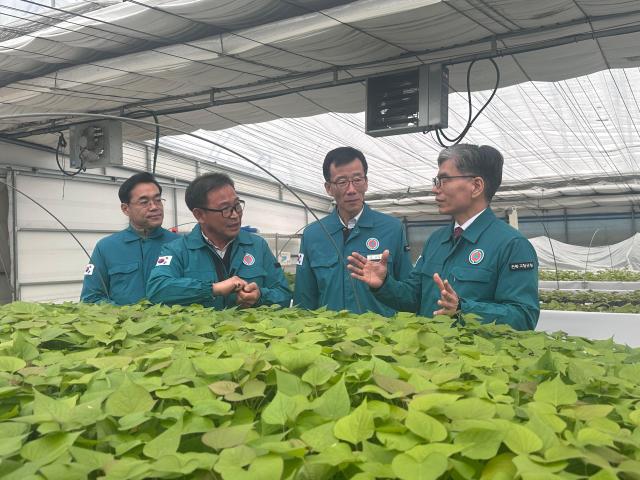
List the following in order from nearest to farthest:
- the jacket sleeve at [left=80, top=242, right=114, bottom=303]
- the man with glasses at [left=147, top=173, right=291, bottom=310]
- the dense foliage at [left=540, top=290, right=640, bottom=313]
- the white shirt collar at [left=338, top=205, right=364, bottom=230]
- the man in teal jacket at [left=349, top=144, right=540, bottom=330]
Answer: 1. the man in teal jacket at [left=349, top=144, right=540, bottom=330]
2. the man with glasses at [left=147, top=173, right=291, bottom=310]
3. the white shirt collar at [left=338, top=205, right=364, bottom=230]
4. the jacket sleeve at [left=80, top=242, right=114, bottom=303]
5. the dense foliage at [left=540, top=290, right=640, bottom=313]

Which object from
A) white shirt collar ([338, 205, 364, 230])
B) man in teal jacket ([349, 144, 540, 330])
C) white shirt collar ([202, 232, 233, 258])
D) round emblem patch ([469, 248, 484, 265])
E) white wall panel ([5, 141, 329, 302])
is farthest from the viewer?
white wall panel ([5, 141, 329, 302])

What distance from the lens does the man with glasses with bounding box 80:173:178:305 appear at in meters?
3.35

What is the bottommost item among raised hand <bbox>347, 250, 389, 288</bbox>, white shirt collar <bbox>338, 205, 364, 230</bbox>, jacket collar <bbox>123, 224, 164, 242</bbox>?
raised hand <bbox>347, 250, 389, 288</bbox>

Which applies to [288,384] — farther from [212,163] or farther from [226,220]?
[212,163]

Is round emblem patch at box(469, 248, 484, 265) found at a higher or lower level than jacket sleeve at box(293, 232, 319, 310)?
higher

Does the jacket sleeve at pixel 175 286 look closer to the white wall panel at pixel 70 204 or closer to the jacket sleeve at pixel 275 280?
the jacket sleeve at pixel 275 280

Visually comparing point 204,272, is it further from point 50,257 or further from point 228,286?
point 50,257

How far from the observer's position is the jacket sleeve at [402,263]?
3070mm

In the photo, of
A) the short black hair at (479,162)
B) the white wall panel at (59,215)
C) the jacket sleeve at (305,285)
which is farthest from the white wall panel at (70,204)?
the short black hair at (479,162)

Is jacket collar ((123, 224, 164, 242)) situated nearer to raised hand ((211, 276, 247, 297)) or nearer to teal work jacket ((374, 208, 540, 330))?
raised hand ((211, 276, 247, 297))

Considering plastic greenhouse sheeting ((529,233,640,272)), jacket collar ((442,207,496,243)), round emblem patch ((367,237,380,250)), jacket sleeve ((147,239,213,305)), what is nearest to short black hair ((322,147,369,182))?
round emblem patch ((367,237,380,250))

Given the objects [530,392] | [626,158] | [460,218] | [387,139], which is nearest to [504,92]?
[387,139]

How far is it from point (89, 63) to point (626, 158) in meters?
9.29

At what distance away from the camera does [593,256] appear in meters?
Result: 14.2
